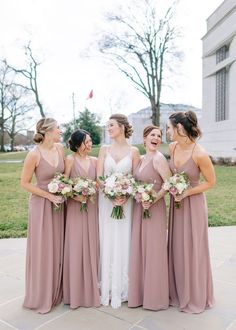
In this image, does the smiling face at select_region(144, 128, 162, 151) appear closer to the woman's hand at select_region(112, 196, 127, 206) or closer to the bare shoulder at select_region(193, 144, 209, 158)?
the bare shoulder at select_region(193, 144, 209, 158)

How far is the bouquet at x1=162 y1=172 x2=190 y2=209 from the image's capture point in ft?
10.7

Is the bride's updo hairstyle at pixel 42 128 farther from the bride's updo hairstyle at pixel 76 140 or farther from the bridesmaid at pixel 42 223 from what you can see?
the bride's updo hairstyle at pixel 76 140

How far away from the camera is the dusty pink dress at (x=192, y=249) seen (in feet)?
11.6

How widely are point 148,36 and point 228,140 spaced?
1246 centimetres

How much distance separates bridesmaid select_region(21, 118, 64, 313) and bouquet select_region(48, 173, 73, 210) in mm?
175

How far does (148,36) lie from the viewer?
29828 millimetres

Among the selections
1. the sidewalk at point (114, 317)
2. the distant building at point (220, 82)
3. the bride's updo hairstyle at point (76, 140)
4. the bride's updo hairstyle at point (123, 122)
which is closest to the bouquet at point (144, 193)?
the bride's updo hairstyle at point (123, 122)

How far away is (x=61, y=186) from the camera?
340cm

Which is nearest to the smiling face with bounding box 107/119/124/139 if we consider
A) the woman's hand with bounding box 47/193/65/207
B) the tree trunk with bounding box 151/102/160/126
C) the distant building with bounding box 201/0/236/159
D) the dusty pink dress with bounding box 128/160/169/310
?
the dusty pink dress with bounding box 128/160/169/310

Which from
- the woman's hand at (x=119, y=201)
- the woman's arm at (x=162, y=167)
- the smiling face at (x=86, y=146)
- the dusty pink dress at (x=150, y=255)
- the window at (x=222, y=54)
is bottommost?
the dusty pink dress at (x=150, y=255)

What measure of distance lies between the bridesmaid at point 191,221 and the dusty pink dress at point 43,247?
51.3 inches

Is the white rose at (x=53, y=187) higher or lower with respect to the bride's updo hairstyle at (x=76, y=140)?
lower

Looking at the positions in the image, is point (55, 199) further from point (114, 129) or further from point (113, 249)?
point (114, 129)

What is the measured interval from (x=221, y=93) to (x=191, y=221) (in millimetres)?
24824
